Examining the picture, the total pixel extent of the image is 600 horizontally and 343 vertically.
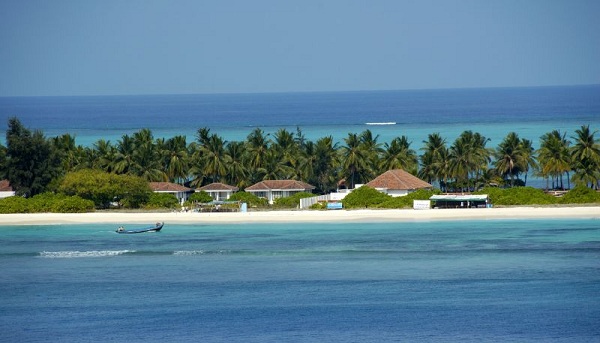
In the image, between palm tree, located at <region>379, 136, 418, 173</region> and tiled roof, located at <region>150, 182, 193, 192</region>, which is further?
palm tree, located at <region>379, 136, 418, 173</region>

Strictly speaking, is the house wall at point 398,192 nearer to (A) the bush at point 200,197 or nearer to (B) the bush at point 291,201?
(B) the bush at point 291,201

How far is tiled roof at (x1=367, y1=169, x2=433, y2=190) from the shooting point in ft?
245

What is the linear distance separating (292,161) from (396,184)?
9.61 metres

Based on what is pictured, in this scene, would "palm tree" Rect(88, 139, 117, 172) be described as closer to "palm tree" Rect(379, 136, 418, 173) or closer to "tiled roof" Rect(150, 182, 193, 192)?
"tiled roof" Rect(150, 182, 193, 192)

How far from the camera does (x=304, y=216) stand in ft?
232

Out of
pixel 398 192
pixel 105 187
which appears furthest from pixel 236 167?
pixel 398 192

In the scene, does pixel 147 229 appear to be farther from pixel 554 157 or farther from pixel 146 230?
pixel 554 157

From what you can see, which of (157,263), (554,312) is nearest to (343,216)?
(157,263)

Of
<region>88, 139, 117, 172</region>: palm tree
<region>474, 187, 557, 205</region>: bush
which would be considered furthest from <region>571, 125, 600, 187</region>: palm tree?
<region>88, 139, 117, 172</region>: palm tree

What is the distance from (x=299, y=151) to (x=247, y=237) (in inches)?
704

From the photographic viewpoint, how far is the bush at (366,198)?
73.2 metres

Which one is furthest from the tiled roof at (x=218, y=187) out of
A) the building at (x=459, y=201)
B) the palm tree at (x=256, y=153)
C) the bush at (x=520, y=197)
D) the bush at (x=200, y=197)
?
the bush at (x=520, y=197)

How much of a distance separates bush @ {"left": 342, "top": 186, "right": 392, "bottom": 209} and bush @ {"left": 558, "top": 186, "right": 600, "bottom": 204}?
38.9ft

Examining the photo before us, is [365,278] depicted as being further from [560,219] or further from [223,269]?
[560,219]
